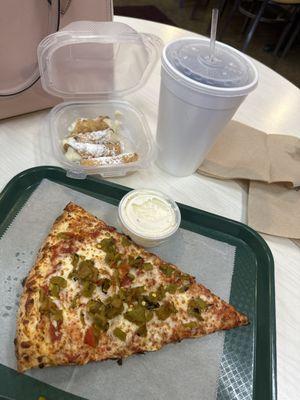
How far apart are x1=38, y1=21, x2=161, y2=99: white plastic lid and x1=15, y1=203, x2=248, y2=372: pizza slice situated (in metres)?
0.46

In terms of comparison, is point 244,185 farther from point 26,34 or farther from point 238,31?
point 238,31

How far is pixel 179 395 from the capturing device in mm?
765

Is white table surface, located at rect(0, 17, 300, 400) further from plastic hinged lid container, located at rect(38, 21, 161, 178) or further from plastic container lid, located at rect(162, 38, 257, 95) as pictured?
plastic container lid, located at rect(162, 38, 257, 95)

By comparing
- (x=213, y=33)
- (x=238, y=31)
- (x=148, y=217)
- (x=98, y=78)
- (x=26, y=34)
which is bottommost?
(x=238, y=31)

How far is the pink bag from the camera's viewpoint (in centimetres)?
93

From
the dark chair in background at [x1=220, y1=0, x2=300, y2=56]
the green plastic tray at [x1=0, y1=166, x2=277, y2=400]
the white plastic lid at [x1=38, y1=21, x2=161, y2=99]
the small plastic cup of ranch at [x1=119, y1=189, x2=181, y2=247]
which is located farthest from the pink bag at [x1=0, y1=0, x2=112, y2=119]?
the dark chair in background at [x1=220, y1=0, x2=300, y2=56]

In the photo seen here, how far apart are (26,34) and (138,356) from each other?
0.92 meters

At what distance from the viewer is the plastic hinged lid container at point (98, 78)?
979mm

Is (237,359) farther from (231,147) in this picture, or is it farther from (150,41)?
(150,41)

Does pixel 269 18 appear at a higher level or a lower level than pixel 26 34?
lower

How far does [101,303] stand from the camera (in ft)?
2.61

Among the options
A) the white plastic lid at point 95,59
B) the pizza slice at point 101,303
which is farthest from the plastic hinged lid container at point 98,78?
the pizza slice at point 101,303

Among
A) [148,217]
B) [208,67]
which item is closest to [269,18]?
[208,67]

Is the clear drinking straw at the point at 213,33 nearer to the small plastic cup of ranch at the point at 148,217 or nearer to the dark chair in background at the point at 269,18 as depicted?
the small plastic cup of ranch at the point at 148,217
